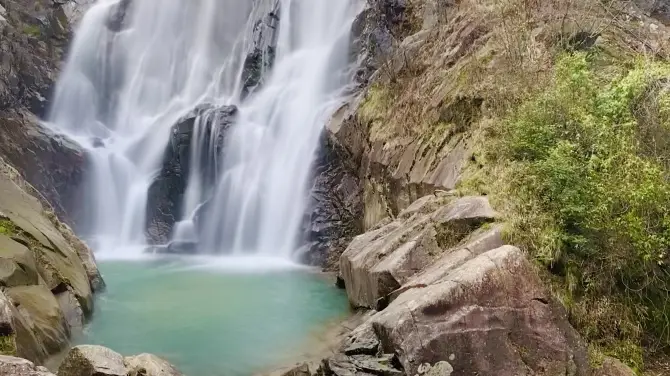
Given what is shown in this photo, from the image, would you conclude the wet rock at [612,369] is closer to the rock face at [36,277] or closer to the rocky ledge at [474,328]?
the rocky ledge at [474,328]

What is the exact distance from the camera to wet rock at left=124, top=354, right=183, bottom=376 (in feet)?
19.1

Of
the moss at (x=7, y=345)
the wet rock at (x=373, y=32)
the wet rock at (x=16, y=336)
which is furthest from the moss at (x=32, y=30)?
the moss at (x=7, y=345)

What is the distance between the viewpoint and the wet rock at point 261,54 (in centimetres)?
2206

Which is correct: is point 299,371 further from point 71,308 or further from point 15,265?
point 71,308

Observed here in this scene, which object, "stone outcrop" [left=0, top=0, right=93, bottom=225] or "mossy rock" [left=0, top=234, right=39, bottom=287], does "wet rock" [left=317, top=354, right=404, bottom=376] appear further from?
"stone outcrop" [left=0, top=0, right=93, bottom=225]

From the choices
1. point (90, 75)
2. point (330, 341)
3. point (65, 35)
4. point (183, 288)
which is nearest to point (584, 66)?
point (330, 341)

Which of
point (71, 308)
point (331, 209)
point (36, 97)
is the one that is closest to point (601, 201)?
point (71, 308)

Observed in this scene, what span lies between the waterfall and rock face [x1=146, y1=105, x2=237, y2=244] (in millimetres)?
58

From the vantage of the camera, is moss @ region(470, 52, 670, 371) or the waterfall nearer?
moss @ region(470, 52, 670, 371)

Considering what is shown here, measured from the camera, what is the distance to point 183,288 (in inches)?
480

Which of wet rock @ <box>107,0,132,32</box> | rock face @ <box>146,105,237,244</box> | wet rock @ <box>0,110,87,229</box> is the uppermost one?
wet rock @ <box>107,0,132,32</box>

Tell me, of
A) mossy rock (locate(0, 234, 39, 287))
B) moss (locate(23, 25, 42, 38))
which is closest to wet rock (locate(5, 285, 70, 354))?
mossy rock (locate(0, 234, 39, 287))

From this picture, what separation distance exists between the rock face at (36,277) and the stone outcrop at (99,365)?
59 cm

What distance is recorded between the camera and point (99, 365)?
5.51m
